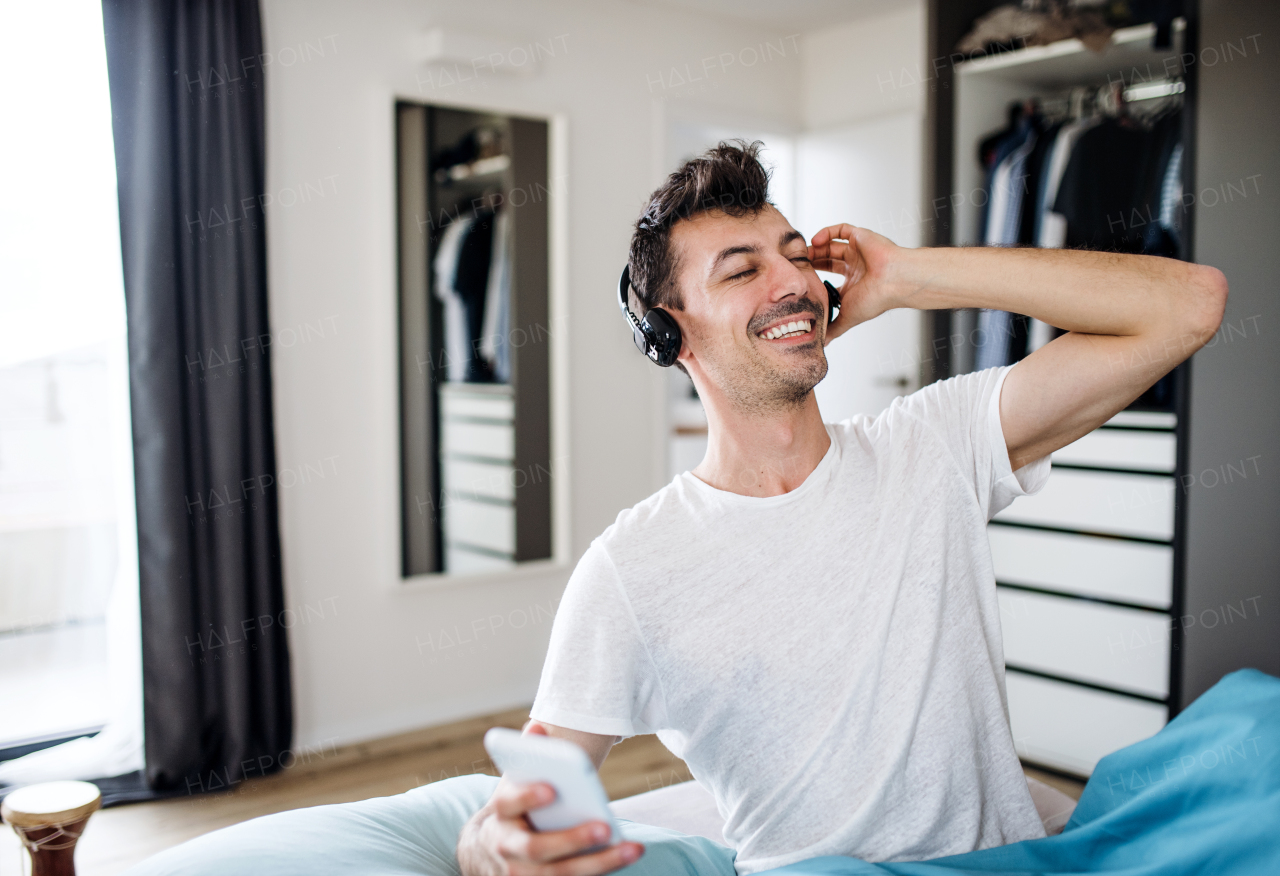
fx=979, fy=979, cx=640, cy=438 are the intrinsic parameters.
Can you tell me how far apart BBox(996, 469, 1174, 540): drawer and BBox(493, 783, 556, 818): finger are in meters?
2.01

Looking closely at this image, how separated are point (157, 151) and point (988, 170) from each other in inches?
95.7

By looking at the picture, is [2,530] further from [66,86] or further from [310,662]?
[66,86]

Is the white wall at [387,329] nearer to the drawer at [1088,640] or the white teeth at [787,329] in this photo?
the drawer at [1088,640]

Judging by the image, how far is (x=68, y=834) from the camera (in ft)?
4.49

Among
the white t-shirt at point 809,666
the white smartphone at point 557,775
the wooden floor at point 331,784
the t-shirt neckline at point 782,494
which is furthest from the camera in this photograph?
the wooden floor at point 331,784

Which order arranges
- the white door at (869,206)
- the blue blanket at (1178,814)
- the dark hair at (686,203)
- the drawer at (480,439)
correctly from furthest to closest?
the white door at (869,206), the drawer at (480,439), the dark hair at (686,203), the blue blanket at (1178,814)

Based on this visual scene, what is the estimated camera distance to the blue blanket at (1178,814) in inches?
40.5

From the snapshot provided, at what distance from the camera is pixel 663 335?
138 centimetres

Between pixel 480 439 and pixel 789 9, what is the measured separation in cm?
210

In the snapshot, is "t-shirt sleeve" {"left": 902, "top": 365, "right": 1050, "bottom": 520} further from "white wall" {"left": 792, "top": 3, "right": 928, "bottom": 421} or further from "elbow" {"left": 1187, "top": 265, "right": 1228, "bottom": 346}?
"white wall" {"left": 792, "top": 3, "right": 928, "bottom": 421}

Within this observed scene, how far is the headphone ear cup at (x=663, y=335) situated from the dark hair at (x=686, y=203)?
34mm

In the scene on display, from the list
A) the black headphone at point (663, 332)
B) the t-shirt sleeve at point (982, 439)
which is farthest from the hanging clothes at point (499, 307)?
the t-shirt sleeve at point (982, 439)

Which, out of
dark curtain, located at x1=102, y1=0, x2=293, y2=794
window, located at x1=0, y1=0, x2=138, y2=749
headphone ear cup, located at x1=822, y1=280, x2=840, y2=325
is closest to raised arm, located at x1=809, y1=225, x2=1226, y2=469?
headphone ear cup, located at x1=822, y1=280, x2=840, y2=325

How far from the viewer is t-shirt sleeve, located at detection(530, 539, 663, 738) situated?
111 cm
